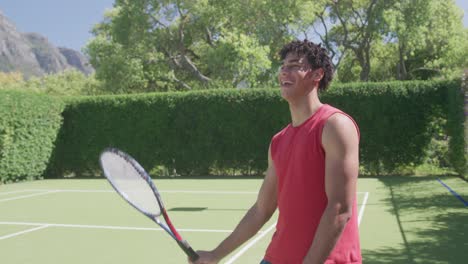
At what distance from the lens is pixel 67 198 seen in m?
12.4

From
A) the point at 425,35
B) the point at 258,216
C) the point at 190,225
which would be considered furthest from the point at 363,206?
the point at 425,35

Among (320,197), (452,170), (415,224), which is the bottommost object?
(452,170)

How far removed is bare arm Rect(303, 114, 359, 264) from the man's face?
27 cm

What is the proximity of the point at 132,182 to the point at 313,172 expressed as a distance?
91cm

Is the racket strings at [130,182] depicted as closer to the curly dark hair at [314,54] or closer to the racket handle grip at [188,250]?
the racket handle grip at [188,250]

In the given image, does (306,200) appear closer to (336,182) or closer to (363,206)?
(336,182)

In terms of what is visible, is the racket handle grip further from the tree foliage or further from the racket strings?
the tree foliage

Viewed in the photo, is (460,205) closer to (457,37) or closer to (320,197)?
(320,197)

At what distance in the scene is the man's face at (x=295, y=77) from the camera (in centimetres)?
212

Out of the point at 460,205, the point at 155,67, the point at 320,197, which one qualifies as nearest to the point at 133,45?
the point at 155,67

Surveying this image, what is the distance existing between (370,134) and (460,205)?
6656 mm

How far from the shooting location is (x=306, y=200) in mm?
2016

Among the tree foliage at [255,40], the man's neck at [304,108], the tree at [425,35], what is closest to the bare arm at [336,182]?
the man's neck at [304,108]

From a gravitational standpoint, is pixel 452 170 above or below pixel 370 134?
below
